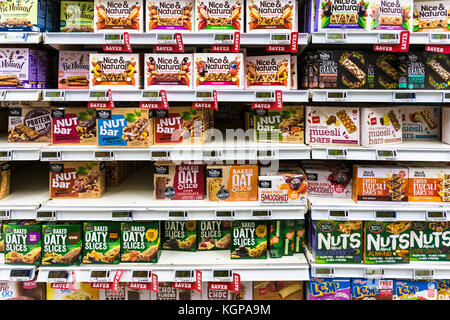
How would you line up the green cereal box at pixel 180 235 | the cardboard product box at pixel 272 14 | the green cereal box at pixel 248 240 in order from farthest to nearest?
the green cereal box at pixel 180 235, the green cereal box at pixel 248 240, the cardboard product box at pixel 272 14

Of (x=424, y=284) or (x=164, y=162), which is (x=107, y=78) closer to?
(x=164, y=162)

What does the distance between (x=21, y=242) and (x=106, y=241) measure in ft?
1.78

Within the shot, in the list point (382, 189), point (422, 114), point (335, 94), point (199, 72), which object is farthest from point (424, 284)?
point (199, 72)

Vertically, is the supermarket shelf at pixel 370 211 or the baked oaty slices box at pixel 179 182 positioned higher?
the baked oaty slices box at pixel 179 182

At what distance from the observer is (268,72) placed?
2139 mm

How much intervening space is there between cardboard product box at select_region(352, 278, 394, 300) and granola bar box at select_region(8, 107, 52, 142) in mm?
2357

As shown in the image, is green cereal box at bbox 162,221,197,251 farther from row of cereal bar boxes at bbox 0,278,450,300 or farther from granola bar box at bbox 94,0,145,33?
granola bar box at bbox 94,0,145,33

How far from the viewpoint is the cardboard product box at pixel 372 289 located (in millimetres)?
2141

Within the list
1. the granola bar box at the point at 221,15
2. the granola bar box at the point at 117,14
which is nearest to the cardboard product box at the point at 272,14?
the granola bar box at the point at 221,15

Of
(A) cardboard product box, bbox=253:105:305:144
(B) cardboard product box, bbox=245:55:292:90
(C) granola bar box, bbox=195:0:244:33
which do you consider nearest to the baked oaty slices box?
(A) cardboard product box, bbox=253:105:305:144

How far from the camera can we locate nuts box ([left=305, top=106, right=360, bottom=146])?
2.14 m

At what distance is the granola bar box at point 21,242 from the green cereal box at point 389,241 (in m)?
2.20

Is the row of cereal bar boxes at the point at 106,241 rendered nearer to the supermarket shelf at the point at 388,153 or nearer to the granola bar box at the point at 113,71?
the supermarket shelf at the point at 388,153

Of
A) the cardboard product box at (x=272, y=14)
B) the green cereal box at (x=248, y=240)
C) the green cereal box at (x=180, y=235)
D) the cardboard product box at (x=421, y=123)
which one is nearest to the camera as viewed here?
the cardboard product box at (x=272, y=14)
